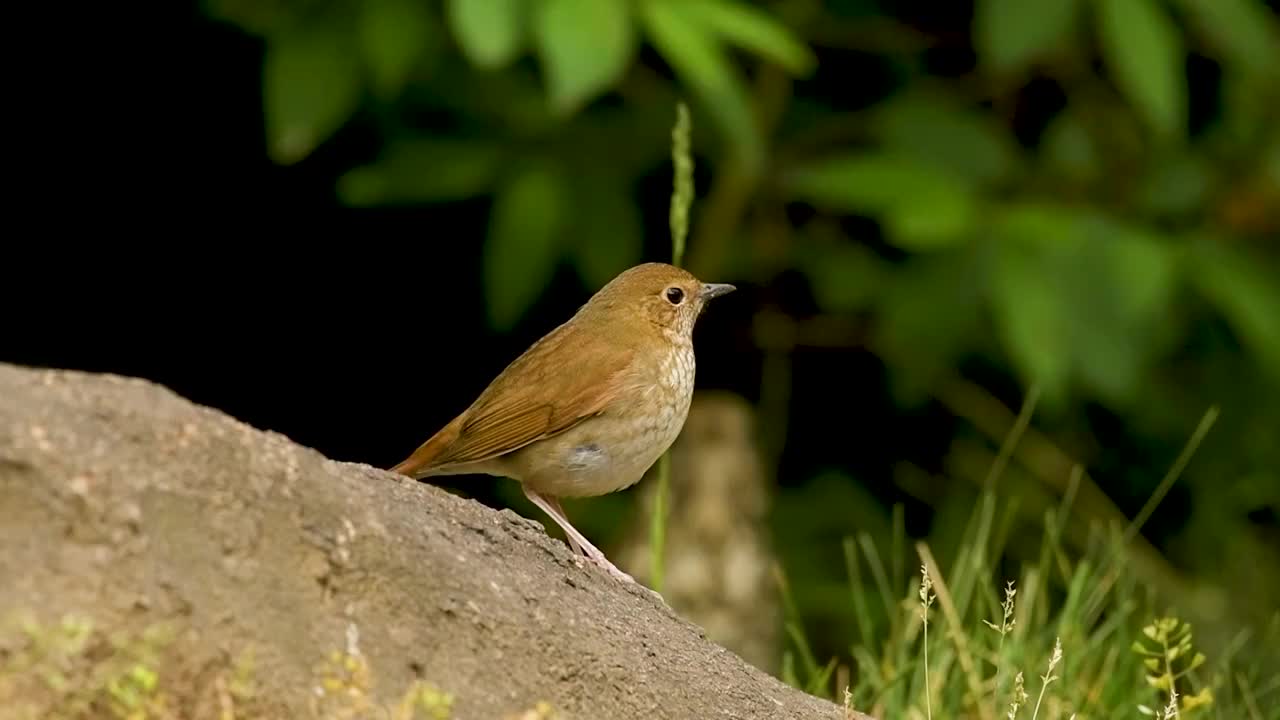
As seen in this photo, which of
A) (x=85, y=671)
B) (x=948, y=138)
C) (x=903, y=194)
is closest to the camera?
(x=85, y=671)

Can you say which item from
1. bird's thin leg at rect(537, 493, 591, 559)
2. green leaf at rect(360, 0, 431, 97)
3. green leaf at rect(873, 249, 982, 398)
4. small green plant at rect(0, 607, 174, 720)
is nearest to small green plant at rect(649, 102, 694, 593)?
bird's thin leg at rect(537, 493, 591, 559)

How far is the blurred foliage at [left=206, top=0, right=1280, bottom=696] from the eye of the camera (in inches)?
217

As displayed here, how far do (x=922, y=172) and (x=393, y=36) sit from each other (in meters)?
1.54

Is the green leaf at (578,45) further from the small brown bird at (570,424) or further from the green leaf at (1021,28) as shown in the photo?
the green leaf at (1021,28)

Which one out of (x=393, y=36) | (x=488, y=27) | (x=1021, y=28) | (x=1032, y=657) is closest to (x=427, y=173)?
(x=393, y=36)

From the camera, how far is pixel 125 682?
2.67 m

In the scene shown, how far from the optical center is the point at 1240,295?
5.97 metres

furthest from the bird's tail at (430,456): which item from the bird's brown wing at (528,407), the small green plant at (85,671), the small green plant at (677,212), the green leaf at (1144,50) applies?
the green leaf at (1144,50)

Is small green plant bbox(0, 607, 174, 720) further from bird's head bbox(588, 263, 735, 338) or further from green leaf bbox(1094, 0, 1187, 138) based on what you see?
green leaf bbox(1094, 0, 1187, 138)

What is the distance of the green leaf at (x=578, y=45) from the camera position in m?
4.77

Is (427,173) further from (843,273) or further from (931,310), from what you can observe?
(931,310)

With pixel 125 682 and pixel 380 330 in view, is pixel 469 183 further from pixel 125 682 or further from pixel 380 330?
pixel 125 682

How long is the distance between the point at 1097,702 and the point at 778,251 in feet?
8.71

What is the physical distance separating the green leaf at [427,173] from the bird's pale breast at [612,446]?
1.50 metres
